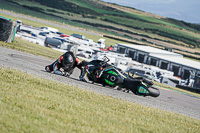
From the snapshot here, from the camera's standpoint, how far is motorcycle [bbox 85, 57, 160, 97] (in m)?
15.0

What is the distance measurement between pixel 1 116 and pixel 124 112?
469 cm

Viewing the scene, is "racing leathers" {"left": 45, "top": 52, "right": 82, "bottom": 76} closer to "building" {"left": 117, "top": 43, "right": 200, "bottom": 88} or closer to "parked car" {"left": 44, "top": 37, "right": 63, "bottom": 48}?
"parked car" {"left": 44, "top": 37, "right": 63, "bottom": 48}

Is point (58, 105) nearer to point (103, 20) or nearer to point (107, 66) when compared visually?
point (107, 66)

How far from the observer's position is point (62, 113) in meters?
7.63

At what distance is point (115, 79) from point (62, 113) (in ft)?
24.9

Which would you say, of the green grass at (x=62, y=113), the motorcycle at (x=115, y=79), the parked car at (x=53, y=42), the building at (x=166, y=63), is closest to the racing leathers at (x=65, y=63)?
the motorcycle at (x=115, y=79)

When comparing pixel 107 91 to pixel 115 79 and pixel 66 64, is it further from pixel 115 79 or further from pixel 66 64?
pixel 66 64

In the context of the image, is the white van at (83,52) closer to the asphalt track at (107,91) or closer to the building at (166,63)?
the building at (166,63)

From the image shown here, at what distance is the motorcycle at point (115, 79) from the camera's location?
14977 millimetres

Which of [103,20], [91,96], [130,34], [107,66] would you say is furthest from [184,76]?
[103,20]

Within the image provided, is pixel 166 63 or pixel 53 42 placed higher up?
pixel 53 42

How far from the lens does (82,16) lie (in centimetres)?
15038

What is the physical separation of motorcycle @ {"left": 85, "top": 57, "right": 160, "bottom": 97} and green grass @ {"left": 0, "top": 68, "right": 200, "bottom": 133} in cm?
365

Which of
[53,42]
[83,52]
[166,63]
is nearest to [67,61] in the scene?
[83,52]
